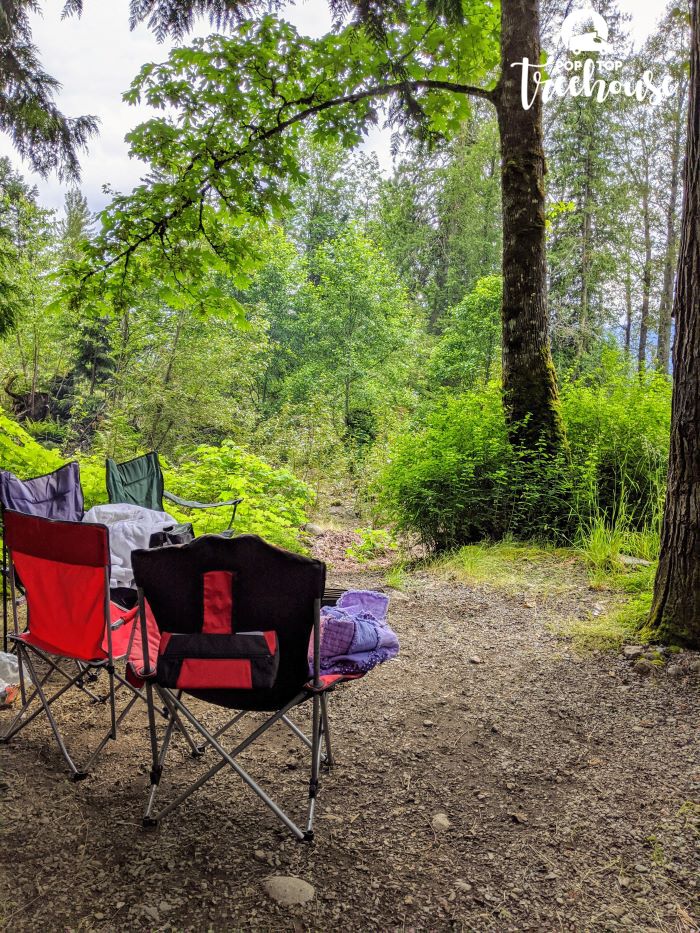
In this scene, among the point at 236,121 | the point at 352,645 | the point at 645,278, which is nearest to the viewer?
the point at 352,645

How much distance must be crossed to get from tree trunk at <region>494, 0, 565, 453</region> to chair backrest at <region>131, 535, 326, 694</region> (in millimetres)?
3982

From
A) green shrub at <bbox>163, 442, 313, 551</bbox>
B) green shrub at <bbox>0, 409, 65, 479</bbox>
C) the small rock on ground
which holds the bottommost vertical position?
the small rock on ground

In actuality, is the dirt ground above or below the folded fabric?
below

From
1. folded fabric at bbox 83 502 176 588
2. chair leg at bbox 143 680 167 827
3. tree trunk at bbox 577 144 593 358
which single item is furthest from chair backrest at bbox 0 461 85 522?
tree trunk at bbox 577 144 593 358

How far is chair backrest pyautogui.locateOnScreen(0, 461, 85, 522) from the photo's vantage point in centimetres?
338

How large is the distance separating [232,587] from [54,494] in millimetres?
2242

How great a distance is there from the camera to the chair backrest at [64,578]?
2.17 m

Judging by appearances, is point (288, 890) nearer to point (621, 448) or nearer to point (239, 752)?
point (239, 752)

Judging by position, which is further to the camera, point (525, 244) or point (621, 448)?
point (525, 244)

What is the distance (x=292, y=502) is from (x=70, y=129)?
3273 mm

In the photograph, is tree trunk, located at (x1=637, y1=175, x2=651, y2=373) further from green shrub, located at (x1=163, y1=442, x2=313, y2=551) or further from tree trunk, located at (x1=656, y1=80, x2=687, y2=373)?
green shrub, located at (x1=163, y1=442, x2=313, y2=551)

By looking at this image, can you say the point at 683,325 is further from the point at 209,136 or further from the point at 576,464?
the point at 209,136

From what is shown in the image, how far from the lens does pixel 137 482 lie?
432 centimetres

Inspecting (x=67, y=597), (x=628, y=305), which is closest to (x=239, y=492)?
(x=67, y=597)
